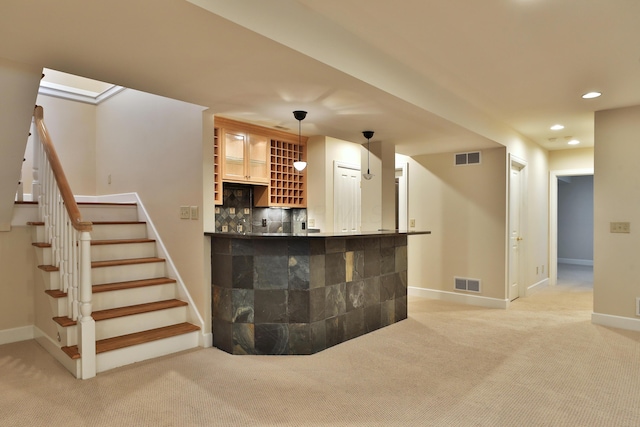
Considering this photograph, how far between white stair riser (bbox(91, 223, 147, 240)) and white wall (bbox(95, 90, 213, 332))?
0.23 meters

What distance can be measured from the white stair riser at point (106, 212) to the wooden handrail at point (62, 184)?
3.45 feet

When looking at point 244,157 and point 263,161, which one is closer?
point 244,157

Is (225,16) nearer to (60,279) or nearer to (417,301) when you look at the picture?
(60,279)

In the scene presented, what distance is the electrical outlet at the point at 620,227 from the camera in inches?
160

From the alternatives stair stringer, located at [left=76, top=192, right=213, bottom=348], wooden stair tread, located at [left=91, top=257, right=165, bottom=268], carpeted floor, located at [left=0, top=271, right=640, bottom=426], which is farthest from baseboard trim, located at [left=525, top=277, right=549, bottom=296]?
wooden stair tread, located at [left=91, top=257, right=165, bottom=268]

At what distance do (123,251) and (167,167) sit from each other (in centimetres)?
96

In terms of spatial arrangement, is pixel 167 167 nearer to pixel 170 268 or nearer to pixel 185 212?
pixel 185 212

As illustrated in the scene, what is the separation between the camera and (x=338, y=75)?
251cm

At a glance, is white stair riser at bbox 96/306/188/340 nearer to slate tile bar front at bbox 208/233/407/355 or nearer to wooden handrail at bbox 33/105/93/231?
slate tile bar front at bbox 208/233/407/355

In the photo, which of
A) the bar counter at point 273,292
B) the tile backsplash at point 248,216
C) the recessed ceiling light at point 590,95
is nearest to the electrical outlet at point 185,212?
the bar counter at point 273,292

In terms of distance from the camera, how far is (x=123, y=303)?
3436 millimetres

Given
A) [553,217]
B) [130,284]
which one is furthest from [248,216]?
[553,217]

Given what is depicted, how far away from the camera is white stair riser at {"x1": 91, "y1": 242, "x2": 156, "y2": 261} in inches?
148

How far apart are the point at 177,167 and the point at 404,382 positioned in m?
2.79
